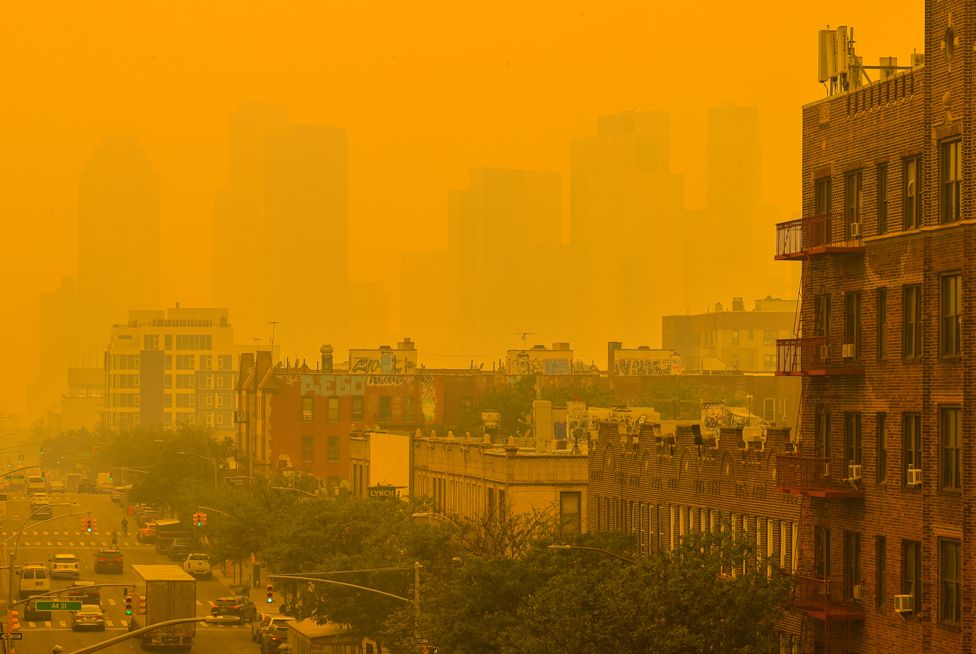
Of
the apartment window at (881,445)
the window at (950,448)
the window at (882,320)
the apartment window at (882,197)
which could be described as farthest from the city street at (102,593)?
the window at (950,448)

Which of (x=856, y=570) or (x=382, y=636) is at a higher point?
(x=856, y=570)

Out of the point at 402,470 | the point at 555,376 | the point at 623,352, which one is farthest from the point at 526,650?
the point at 623,352

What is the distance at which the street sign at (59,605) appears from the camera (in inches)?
3266

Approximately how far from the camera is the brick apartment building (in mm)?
48750

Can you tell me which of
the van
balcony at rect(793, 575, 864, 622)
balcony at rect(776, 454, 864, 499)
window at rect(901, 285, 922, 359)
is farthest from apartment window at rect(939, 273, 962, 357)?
the van

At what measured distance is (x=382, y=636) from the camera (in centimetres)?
8031

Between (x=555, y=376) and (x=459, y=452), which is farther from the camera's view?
(x=555, y=376)

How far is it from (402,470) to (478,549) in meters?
36.8

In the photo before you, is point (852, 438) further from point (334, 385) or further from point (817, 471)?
point (334, 385)

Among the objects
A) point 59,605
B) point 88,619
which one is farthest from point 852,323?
point 88,619

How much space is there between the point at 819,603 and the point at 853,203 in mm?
11272

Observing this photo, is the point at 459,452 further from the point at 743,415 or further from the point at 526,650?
the point at 526,650

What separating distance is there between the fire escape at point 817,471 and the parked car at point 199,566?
85.7 metres

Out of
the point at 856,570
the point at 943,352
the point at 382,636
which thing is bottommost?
the point at 382,636
